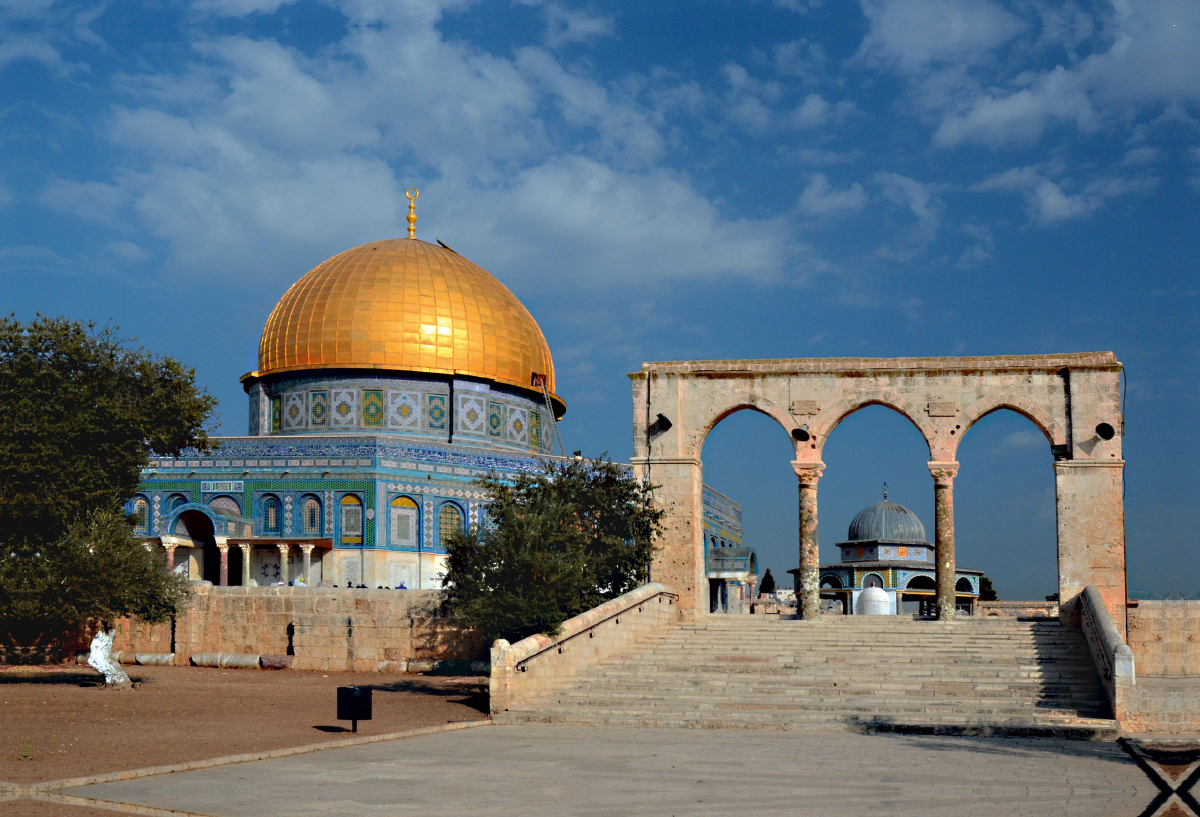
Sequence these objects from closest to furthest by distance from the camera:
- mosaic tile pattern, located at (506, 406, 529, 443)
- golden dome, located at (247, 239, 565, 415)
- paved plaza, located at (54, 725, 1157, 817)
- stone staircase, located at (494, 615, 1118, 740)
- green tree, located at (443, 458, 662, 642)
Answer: paved plaza, located at (54, 725, 1157, 817) < stone staircase, located at (494, 615, 1118, 740) < green tree, located at (443, 458, 662, 642) < golden dome, located at (247, 239, 565, 415) < mosaic tile pattern, located at (506, 406, 529, 443)

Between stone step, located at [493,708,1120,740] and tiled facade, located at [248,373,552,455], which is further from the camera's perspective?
tiled facade, located at [248,373,552,455]

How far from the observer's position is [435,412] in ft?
138

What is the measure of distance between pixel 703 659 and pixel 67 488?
35.6ft

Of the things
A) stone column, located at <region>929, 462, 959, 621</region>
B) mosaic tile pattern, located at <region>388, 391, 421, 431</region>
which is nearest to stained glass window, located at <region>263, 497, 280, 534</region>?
mosaic tile pattern, located at <region>388, 391, 421, 431</region>

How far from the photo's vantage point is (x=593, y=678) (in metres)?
17.9

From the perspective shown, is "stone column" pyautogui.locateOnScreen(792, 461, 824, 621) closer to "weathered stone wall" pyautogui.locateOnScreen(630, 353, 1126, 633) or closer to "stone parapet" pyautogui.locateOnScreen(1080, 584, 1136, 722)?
"weathered stone wall" pyautogui.locateOnScreen(630, 353, 1126, 633)

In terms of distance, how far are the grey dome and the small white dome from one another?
61.2 ft

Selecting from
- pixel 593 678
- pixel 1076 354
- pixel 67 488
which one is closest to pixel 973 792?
pixel 593 678

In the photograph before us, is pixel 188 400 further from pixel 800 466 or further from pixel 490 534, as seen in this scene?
pixel 800 466

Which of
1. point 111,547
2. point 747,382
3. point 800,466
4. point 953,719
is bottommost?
point 953,719

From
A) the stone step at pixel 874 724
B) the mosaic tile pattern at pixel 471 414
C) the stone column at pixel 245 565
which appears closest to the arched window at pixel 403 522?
the stone column at pixel 245 565

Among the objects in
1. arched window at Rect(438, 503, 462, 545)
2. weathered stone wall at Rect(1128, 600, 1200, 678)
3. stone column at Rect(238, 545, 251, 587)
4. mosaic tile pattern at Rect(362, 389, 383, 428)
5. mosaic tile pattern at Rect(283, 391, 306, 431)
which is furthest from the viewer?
mosaic tile pattern at Rect(283, 391, 306, 431)

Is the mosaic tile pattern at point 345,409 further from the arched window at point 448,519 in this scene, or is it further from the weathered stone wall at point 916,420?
the weathered stone wall at point 916,420

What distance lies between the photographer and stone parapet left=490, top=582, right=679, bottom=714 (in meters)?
16.8
